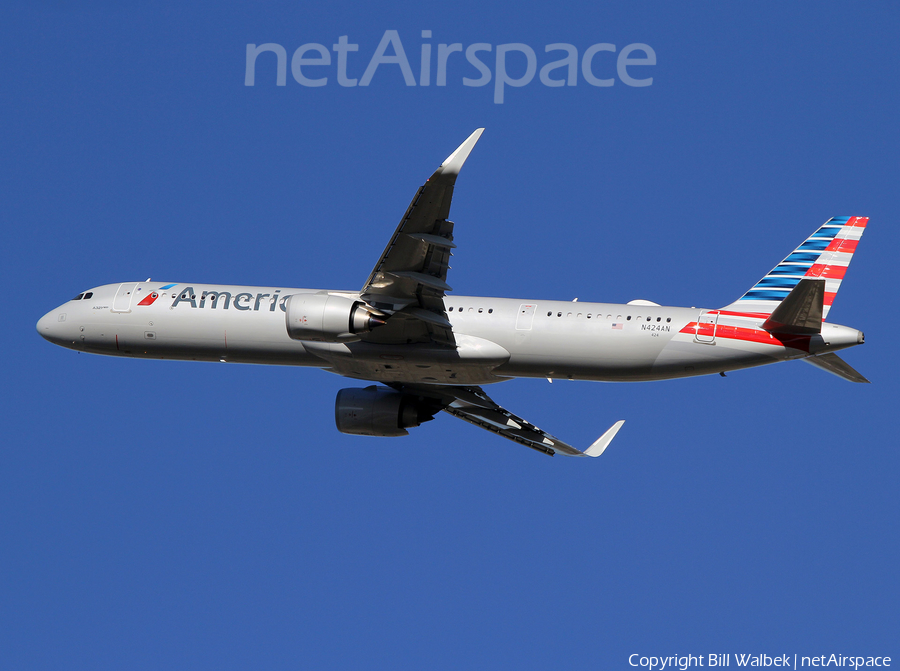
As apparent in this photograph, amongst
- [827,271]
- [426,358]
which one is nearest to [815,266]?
[827,271]

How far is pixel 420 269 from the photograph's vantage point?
102ft

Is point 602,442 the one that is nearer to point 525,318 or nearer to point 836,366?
point 525,318

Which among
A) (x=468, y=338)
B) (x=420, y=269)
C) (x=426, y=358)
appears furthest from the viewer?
(x=468, y=338)

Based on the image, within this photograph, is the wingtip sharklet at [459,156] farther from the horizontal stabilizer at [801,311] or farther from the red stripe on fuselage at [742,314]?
the horizontal stabilizer at [801,311]

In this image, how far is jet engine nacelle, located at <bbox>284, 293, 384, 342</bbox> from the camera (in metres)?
32.1

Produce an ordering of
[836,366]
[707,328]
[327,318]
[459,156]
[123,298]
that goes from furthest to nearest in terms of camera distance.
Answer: [123,298] → [707,328] → [836,366] → [327,318] → [459,156]

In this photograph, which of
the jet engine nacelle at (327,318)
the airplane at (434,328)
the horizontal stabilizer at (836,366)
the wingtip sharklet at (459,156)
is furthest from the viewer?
the horizontal stabilizer at (836,366)

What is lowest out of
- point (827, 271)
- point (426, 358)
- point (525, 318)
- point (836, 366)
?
point (836, 366)

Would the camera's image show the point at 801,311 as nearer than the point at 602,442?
Yes

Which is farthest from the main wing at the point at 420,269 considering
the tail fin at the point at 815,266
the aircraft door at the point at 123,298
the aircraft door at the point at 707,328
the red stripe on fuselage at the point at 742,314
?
the tail fin at the point at 815,266

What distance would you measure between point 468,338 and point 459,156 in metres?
8.69

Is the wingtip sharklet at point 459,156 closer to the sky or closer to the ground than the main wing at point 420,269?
closer to the sky

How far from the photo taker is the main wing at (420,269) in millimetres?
28492

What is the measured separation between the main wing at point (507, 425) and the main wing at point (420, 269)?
6.87 meters
